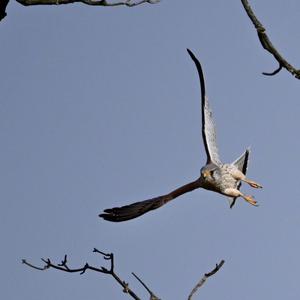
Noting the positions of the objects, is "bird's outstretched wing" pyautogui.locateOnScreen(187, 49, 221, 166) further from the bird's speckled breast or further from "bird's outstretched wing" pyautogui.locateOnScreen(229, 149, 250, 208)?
"bird's outstretched wing" pyautogui.locateOnScreen(229, 149, 250, 208)

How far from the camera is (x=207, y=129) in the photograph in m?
4.49

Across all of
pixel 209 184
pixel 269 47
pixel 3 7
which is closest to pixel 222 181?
pixel 209 184

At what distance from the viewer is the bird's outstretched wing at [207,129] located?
4.18 metres

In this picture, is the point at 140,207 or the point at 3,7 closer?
the point at 3,7

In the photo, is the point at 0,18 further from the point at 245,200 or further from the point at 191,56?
the point at 245,200

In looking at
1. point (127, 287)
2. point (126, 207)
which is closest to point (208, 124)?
point (126, 207)

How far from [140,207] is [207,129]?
86 centimetres

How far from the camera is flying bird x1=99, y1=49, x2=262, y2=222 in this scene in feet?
15.1

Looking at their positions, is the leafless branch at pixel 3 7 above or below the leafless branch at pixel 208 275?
above

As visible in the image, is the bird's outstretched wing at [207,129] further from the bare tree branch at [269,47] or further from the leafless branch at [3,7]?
the bare tree branch at [269,47]

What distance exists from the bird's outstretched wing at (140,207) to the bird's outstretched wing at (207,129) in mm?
442

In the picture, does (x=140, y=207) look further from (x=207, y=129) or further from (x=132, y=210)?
(x=207, y=129)

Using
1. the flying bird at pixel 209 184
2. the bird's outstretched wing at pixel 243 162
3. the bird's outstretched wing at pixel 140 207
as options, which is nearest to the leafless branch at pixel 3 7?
the flying bird at pixel 209 184

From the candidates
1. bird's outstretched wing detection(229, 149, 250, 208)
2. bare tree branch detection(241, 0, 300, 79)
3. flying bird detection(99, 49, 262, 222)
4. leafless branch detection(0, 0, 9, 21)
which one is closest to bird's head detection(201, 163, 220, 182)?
flying bird detection(99, 49, 262, 222)
